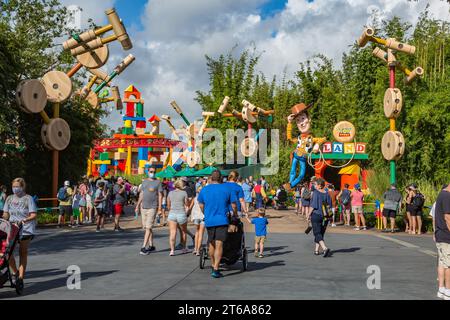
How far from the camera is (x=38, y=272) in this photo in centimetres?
1067

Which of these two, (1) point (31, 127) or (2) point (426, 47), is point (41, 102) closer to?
(1) point (31, 127)

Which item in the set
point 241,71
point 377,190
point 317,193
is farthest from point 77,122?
point 241,71

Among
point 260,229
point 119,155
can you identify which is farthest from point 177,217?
point 119,155

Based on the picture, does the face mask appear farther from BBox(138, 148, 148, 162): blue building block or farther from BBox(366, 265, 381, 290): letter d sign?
BBox(138, 148, 148, 162): blue building block

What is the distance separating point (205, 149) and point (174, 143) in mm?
12479

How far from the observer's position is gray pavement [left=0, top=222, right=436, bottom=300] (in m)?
8.49

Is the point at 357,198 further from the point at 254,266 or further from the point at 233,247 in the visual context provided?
the point at 233,247

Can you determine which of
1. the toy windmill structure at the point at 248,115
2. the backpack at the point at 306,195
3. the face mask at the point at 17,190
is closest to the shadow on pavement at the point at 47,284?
the face mask at the point at 17,190

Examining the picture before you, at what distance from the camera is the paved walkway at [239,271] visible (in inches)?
335

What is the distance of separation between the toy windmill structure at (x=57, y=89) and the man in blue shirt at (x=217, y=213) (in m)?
13.0

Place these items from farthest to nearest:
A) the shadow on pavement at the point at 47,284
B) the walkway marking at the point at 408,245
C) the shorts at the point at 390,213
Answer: the shorts at the point at 390,213
the walkway marking at the point at 408,245
the shadow on pavement at the point at 47,284

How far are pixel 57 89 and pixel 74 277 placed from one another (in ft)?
53.8

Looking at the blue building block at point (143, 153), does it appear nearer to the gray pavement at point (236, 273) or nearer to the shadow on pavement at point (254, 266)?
the gray pavement at point (236, 273)

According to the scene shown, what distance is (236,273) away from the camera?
10516 mm
